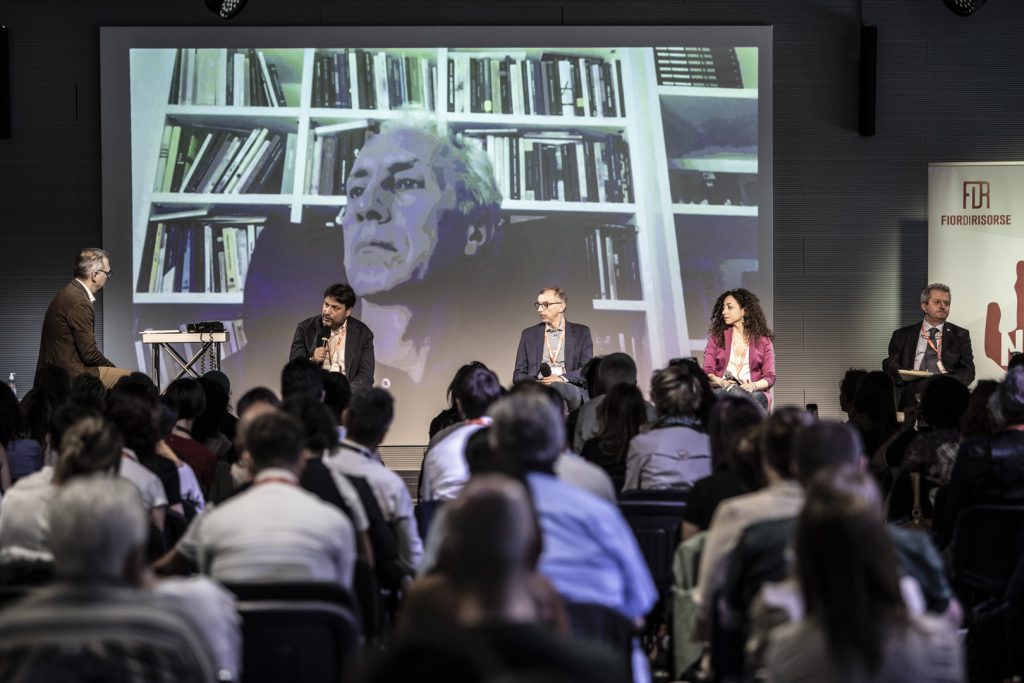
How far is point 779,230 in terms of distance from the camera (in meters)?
9.67

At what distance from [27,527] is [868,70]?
759 centimetres

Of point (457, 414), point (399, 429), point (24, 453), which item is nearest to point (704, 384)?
point (457, 414)

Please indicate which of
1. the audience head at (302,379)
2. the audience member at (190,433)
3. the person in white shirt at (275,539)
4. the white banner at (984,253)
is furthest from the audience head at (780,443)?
the white banner at (984,253)

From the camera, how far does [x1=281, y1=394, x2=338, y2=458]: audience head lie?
12.5 ft

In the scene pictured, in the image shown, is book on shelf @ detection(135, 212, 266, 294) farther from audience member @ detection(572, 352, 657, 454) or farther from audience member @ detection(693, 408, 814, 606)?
audience member @ detection(693, 408, 814, 606)

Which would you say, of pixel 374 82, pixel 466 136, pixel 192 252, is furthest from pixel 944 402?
pixel 192 252

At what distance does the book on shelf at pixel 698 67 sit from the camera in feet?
31.0

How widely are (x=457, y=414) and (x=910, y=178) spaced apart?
4.79m

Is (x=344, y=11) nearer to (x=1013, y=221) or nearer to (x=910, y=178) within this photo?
(x=910, y=178)

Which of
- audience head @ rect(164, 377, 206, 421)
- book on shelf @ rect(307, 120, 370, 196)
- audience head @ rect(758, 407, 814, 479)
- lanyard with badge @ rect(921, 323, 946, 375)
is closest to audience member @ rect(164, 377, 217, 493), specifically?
audience head @ rect(164, 377, 206, 421)

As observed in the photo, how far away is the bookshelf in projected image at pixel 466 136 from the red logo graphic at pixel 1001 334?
184 centimetres

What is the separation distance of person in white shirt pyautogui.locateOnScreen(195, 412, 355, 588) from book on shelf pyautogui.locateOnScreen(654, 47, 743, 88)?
7050mm

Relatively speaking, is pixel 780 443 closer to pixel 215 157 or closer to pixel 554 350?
pixel 554 350

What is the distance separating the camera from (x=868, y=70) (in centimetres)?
939
